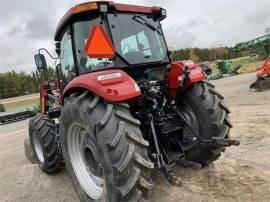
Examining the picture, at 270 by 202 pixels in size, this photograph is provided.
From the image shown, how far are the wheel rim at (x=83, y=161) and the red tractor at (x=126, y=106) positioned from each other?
1 cm

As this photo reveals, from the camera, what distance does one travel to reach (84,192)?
3.80m

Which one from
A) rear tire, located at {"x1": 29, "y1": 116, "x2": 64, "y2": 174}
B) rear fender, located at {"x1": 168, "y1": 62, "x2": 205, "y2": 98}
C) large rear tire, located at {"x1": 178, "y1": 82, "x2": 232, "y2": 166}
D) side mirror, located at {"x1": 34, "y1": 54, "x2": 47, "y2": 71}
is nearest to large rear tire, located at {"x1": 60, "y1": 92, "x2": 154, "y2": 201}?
rear fender, located at {"x1": 168, "y1": 62, "x2": 205, "y2": 98}

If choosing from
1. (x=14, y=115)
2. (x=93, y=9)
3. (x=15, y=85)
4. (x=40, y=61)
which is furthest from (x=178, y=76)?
(x=15, y=85)

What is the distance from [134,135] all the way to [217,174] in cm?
184

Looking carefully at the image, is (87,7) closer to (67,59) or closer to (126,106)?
(67,59)

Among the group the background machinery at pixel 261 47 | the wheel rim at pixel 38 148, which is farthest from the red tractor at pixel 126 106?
the background machinery at pixel 261 47

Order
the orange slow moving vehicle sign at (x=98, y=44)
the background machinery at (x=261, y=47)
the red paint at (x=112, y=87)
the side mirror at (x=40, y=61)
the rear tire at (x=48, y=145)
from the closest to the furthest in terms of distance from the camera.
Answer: the red paint at (x=112, y=87), the orange slow moving vehicle sign at (x=98, y=44), the rear tire at (x=48, y=145), the side mirror at (x=40, y=61), the background machinery at (x=261, y=47)

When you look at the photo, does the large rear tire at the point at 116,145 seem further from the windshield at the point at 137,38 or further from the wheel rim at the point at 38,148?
the wheel rim at the point at 38,148

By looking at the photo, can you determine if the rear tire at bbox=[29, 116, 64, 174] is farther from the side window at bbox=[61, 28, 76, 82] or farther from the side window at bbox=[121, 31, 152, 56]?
the side window at bbox=[121, 31, 152, 56]

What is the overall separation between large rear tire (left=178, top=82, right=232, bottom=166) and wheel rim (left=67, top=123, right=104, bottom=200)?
1218 millimetres

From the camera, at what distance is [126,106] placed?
320 centimetres

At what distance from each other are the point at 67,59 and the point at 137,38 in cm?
106

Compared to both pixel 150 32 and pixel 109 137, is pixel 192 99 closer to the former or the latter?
pixel 150 32

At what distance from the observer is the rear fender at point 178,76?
4.07 metres
